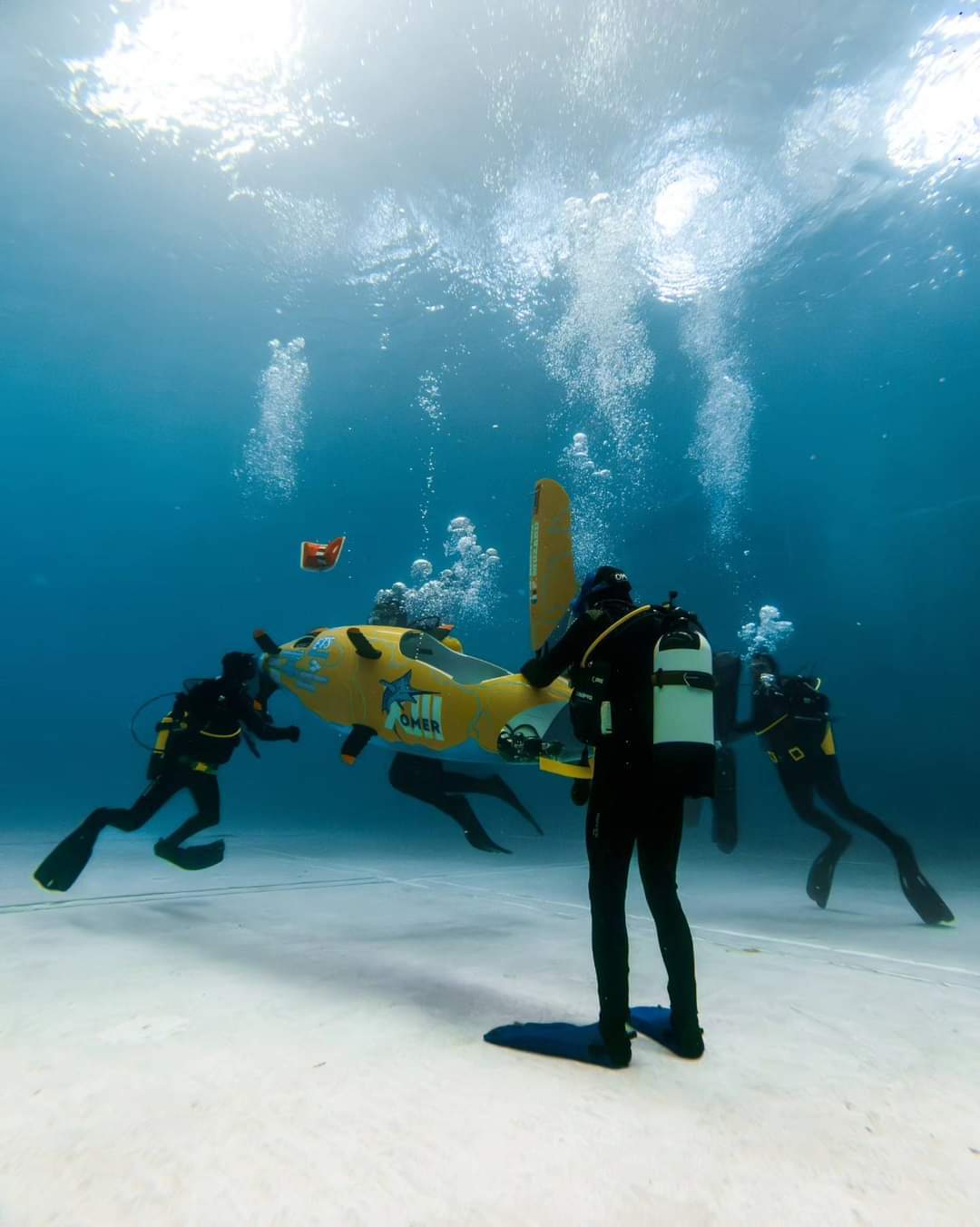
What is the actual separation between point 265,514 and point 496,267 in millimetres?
49500

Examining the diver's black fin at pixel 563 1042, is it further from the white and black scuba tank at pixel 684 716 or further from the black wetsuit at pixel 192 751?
the black wetsuit at pixel 192 751

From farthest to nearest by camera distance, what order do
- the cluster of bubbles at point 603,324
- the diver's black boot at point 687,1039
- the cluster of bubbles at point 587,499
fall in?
the cluster of bubbles at point 587,499
the cluster of bubbles at point 603,324
the diver's black boot at point 687,1039

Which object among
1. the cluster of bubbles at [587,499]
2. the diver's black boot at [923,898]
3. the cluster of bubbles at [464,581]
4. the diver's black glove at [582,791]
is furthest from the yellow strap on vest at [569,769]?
the cluster of bubbles at [464,581]

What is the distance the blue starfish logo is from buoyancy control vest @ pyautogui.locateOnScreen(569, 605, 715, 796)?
8.77 ft

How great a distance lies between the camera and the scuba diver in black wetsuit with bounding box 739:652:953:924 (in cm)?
626

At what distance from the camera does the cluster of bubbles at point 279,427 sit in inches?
1085

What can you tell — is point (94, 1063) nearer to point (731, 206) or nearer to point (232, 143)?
point (232, 143)

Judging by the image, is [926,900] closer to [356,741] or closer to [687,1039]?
[687,1039]

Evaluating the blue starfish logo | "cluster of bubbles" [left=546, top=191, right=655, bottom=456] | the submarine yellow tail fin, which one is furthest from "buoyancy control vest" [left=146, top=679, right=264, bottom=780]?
"cluster of bubbles" [left=546, top=191, right=655, bottom=456]

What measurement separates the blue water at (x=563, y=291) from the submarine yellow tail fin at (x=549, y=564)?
357 centimetres

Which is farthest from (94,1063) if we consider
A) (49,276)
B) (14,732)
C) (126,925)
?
(14,732)

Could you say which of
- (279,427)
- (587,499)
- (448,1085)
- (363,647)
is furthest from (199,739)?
(279,427)

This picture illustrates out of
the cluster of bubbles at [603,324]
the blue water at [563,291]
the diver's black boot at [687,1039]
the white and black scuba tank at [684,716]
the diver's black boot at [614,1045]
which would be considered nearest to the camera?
the diver's black boot at [614,1045]

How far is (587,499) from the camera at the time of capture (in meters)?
32.0
